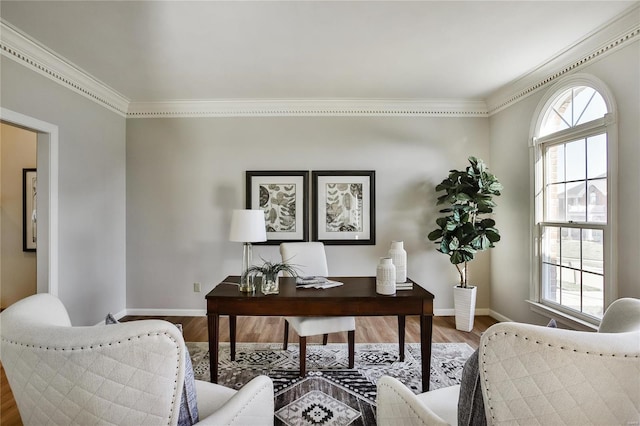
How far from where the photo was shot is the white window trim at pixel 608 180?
7.03 feet

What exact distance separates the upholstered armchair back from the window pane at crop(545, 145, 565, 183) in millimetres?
3323

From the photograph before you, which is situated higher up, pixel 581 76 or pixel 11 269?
pixel 581 76

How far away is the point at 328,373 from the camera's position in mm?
2309

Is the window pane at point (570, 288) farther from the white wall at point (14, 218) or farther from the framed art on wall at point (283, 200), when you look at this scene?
the white wall at point (14, 218)

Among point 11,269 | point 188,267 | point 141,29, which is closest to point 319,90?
point 141,29

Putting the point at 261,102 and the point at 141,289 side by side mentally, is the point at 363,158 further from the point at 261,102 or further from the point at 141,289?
the point at 141,289

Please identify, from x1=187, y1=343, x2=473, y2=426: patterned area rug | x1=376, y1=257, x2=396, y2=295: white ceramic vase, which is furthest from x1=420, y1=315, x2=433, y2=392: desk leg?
x1=376, y1=257, x2=396, y2=295: white ceramic vase

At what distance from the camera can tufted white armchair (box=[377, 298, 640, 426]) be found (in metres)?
0.73

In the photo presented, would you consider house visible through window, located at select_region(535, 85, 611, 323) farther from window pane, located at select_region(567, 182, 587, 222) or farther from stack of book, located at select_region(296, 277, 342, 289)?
stack of book, located at select_region(296, 277, 342, 289)

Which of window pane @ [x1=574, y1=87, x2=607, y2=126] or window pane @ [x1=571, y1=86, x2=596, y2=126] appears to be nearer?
window pane @ [x1=574, y1=87, x2=607, y2=126]

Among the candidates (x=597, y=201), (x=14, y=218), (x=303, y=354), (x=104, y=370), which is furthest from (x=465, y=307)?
(x=14, y=218)

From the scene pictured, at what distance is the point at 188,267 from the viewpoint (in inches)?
142

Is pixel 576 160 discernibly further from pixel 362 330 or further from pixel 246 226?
pixel 246 226

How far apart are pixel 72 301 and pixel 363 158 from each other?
3.37 meters
